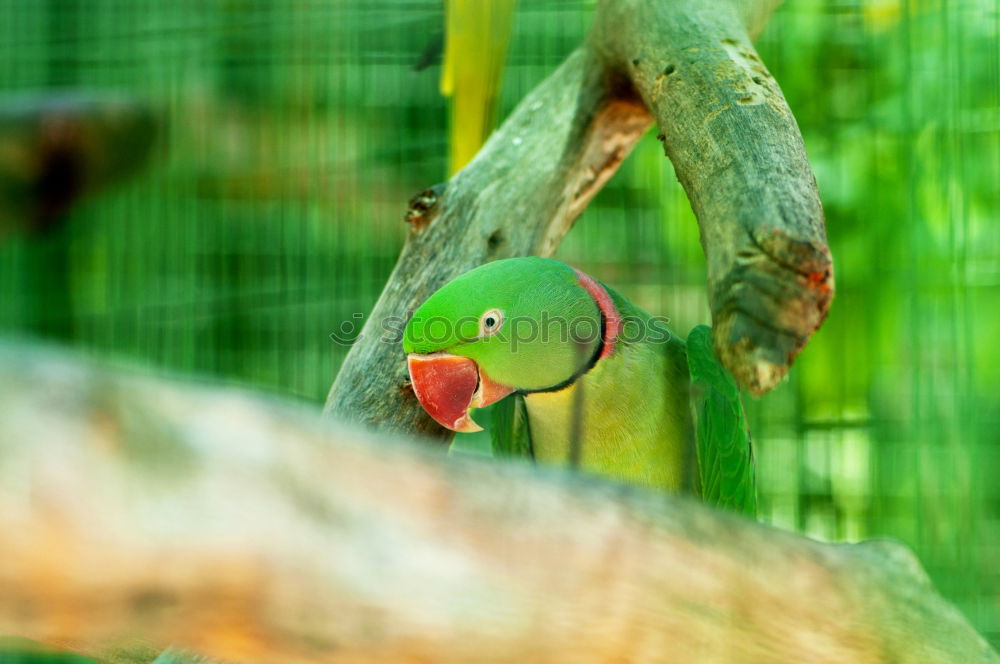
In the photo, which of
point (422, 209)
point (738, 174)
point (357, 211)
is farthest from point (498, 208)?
point (357, 211)

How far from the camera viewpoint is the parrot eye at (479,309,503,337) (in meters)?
0.94

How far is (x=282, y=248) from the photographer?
1.62m

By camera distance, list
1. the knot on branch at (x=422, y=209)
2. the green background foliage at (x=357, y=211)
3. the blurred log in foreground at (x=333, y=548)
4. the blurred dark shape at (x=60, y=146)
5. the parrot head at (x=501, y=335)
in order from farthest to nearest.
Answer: the blurred dark shape at (x=60, y=146)
the green background foliage at (x=357, y=211)
the knot on branch at (x=422, y=209)
the parrot head at (x=501, y=335)
the blurred log in foreground at (x=333, y=548)

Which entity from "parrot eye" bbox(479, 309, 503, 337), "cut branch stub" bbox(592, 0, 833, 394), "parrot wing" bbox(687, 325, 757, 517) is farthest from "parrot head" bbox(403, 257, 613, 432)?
"cut branch stub" bbox(592, 0, 833, 394)

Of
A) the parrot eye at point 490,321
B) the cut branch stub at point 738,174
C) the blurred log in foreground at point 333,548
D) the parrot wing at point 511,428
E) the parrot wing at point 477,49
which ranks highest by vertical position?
the parrot wing at point 477,49

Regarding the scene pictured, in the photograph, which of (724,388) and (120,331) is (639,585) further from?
(120,331)

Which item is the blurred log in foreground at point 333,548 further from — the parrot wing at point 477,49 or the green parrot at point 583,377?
the parrot wing at point 477,49

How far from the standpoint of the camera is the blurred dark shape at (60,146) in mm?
1897

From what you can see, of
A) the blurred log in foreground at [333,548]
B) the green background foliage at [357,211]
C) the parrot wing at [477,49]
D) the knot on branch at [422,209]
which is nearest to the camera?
the blurred log in foreground at [333,548]

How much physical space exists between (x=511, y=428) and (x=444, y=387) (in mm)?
213

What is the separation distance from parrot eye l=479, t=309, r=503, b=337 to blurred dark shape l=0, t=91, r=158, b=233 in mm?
1184

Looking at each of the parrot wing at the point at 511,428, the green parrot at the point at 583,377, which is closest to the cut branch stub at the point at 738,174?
the green parrot at the point at 583,377

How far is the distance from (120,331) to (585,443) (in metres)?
1.14

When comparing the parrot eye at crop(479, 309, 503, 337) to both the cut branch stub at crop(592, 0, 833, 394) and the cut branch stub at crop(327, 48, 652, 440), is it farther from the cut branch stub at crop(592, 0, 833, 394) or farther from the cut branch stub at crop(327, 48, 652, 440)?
the cut branch stub at crop(592, 0, 833, 394)
